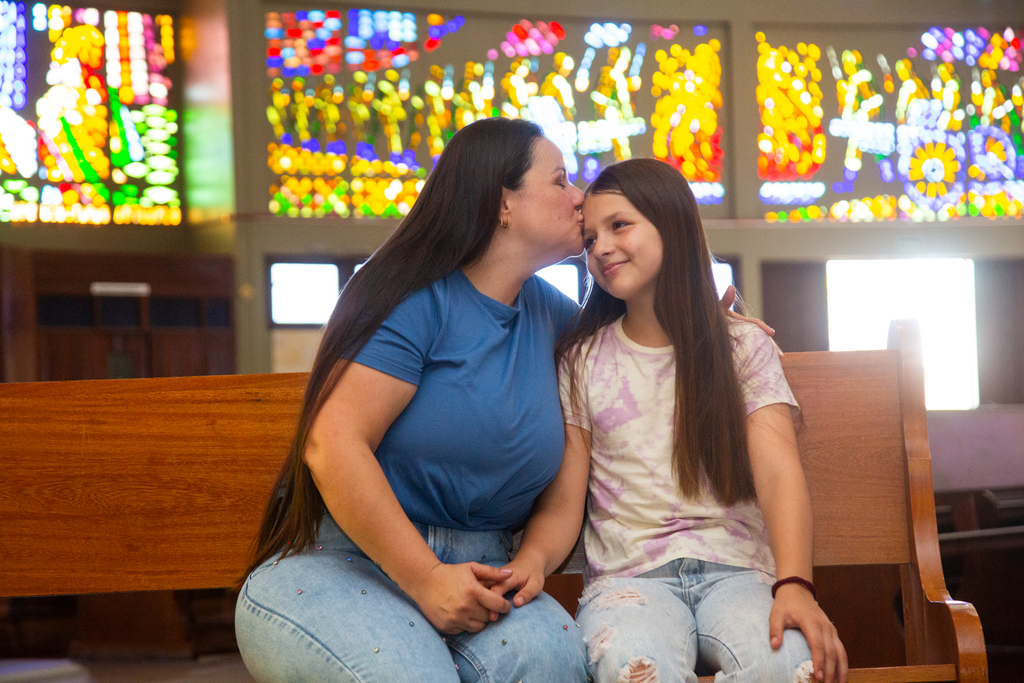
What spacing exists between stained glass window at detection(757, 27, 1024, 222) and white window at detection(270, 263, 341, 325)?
10.7ft

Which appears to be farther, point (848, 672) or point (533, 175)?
point (533, 175)

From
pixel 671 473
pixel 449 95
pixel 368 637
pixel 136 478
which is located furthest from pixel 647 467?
pixel 449 95

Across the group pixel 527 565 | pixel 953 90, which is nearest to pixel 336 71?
pixel 953 90

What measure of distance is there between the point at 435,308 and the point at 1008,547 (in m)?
2.03

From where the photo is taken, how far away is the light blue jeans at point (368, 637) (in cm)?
121

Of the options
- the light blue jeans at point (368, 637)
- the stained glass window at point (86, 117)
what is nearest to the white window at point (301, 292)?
the stained glass window at point (86, 117)

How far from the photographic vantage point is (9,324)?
5.86m

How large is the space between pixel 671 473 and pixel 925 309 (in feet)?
20.9

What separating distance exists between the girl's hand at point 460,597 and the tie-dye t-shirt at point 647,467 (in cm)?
26

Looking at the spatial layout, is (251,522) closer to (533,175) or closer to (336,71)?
(533,175)

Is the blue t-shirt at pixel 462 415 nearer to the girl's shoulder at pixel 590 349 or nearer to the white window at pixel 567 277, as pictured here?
the girl's shoulder at pixel 590 349

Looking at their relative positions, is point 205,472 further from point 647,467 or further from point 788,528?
point 788,528

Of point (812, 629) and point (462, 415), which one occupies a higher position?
point (462, 415)

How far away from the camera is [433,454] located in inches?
53.4
